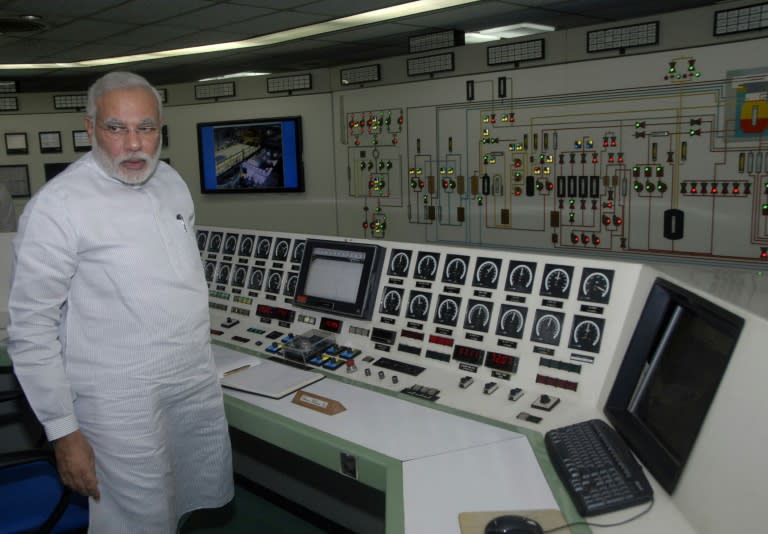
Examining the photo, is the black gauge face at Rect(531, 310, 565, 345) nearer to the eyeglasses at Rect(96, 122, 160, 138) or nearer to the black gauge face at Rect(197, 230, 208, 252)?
the eyeglasses at Rect(96, 122, 160, 138)

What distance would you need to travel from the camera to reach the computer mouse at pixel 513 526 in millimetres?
985

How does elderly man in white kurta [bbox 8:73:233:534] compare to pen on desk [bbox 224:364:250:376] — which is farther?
pen on desk [bbox 224:364:250:376]

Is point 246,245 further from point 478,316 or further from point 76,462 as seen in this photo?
point 76,462

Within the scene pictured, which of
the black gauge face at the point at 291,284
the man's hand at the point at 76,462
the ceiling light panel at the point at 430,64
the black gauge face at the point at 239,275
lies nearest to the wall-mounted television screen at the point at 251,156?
the ceiling light panel at the point at 430,64

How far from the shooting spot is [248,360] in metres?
1.93

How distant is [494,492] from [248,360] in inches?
39.6

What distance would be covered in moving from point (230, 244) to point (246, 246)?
0.35ft

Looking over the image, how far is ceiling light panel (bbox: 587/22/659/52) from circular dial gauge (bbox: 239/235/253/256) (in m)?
2.08

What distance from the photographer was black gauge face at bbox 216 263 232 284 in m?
2.50

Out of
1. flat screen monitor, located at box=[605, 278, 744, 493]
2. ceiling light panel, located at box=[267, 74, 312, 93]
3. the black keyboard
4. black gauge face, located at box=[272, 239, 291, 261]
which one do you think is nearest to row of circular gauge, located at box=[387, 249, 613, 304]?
flat screen monitor, located at box=[605, 278, 744, 493]

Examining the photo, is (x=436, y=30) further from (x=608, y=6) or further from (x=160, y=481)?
(x=160, y=481)

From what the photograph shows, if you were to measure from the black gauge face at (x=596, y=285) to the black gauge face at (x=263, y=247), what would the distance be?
1.23 m

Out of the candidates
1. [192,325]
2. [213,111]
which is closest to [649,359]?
[192,325]

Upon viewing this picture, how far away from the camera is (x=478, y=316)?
5.76 ft
